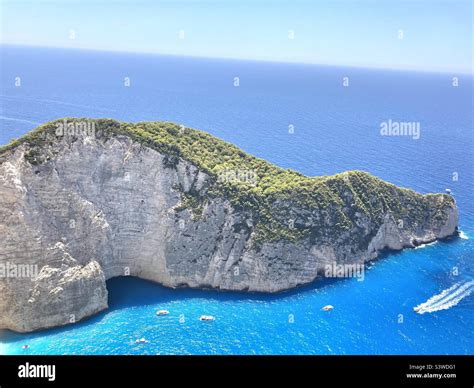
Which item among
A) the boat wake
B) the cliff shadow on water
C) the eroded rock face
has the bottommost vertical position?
the boat wake

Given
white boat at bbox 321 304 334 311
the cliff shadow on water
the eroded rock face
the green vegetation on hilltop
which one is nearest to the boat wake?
the cliff shadow on water

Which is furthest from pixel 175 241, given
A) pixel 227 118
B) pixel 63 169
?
pixel 227 118

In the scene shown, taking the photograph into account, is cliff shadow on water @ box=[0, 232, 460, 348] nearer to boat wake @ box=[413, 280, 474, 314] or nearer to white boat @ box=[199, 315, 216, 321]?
white boat @ box=[199, 315, 216, 321]

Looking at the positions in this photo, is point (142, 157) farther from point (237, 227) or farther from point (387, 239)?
point (387, 239)

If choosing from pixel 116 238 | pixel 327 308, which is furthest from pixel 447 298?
pixel 116 238

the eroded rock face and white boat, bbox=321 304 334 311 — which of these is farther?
white boat, bbox=321 304 334 311

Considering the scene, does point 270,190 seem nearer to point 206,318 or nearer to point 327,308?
point 327,308

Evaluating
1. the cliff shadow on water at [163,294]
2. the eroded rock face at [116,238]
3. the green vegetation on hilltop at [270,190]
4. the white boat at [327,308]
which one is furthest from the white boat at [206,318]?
the white boat at [327,308]
